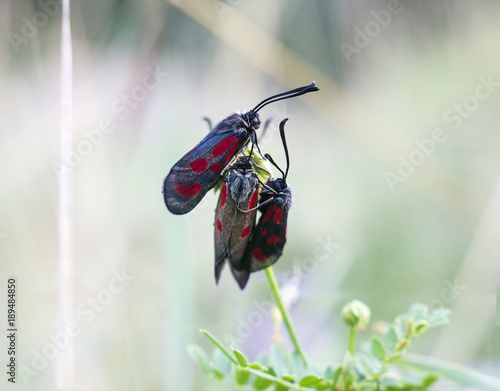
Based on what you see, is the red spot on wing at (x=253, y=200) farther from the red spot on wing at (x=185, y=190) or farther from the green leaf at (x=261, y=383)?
the green leaf at (x=261, y=383)

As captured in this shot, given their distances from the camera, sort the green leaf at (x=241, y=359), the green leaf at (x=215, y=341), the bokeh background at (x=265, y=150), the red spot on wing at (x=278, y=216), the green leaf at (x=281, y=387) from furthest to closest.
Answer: the bokeh background at (x=265, y=150)
the red spot on wing at (x=278, y=216)
the green leaf at (x=281, y=387)
the green leaf at (x=241, y=359)
the green leaf at (x=215, y=341)

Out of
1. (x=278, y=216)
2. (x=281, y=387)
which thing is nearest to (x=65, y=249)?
(x=278, y=216)

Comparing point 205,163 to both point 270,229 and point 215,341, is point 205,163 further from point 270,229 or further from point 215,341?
point 215,341

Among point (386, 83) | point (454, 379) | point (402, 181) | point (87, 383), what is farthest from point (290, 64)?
point (454, 379)

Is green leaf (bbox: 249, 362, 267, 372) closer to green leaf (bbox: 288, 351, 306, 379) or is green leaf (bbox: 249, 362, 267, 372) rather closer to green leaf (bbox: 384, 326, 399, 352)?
green leaf (bbox: 288, 351, 306, 379)

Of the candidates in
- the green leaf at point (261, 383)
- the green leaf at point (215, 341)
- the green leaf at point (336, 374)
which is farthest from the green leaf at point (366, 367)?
the green leaf at point (215, 341)
